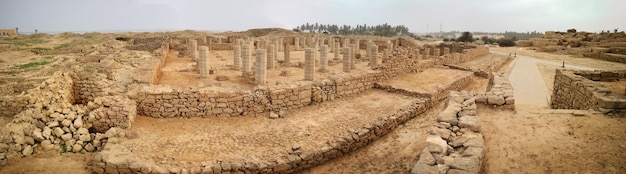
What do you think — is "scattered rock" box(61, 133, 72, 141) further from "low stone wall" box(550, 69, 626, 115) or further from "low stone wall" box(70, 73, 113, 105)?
"low stone wall" box(550, 69, 626, 115)

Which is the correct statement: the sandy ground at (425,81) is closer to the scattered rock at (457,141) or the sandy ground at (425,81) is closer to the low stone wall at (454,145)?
the low stone wall at (454,145)

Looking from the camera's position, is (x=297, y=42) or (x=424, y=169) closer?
(x=424, y=169)

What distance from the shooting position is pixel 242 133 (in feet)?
30.5

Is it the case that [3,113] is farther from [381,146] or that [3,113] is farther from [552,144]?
[552,144]

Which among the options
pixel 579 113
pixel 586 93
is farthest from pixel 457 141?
pixel 586 93

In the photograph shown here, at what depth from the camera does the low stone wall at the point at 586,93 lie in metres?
7.56

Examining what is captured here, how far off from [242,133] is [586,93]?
886 cm

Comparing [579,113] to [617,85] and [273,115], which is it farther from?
[273,115]

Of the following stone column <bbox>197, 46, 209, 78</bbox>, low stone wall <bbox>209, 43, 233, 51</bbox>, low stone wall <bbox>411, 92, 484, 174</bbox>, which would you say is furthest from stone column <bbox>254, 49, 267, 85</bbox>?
low stone wall <bbox>209, 43, 233, 51</bbox>

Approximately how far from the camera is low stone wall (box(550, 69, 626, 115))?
756 cm

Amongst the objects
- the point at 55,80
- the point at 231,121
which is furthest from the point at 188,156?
the point at 55,80

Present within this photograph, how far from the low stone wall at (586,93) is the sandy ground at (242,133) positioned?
4.98 meters

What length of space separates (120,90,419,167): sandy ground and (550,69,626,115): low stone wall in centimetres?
498

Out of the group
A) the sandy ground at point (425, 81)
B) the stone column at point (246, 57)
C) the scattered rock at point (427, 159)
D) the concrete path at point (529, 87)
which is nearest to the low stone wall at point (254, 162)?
the scattered rock at point (427, 159)
